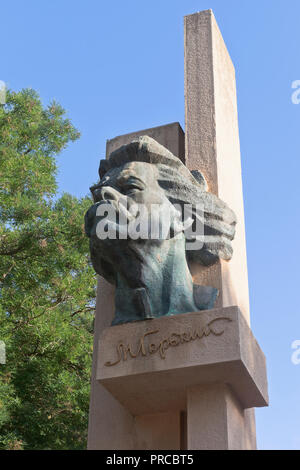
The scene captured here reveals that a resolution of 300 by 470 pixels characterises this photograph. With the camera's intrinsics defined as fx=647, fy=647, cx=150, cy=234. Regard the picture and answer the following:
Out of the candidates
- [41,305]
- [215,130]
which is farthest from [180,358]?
[41,305]

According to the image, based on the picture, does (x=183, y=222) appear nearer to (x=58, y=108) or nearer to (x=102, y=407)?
(x=102, y=407)

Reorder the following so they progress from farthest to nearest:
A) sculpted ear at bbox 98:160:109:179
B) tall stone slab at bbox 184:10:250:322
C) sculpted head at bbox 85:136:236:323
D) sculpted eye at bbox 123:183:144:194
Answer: sculpted ear at bbox 98:160:109:179 < tall stone slab at bbox 184:10:250:322 < sculpted eye at bbox 123:183:144:194 < sculpted head at bbox 85:136:236:323

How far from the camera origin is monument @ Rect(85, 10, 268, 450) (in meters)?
4.19

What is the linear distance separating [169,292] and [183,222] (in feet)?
2.19

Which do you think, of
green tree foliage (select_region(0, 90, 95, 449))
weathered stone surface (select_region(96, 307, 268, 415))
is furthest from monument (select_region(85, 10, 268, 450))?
green tree foliage (select_region(0, 90, 95, 449))

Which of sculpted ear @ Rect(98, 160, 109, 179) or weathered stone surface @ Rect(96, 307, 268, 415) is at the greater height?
sculpted ear @ Rect(98, 160, 109, 179)

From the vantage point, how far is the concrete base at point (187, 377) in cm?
412

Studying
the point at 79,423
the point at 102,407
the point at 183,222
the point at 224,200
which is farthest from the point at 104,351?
the point at 79,423

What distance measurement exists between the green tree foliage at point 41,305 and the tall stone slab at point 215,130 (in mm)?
4816

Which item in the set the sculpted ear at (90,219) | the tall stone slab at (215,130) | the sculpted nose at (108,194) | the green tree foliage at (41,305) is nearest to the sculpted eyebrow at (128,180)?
the sculpted nose at (108,194)
